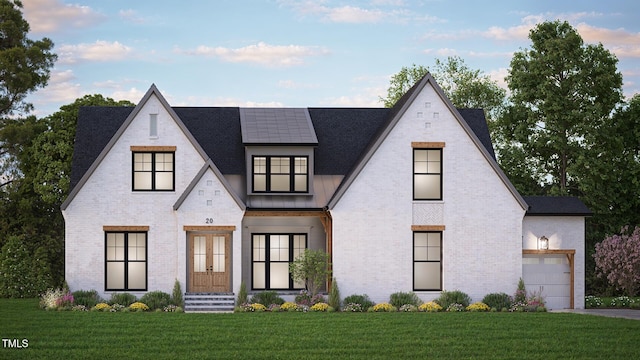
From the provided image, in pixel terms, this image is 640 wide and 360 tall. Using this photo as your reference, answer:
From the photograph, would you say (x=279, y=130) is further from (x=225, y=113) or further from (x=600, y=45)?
(x=600, y=45)

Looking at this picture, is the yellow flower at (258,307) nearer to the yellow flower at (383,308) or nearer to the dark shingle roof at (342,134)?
the yellow flower at (383,308)

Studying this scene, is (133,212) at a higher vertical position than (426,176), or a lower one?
lower

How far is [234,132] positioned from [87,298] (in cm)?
931

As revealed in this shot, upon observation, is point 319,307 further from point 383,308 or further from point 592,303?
point 592,303

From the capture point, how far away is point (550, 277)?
3428 centimetres

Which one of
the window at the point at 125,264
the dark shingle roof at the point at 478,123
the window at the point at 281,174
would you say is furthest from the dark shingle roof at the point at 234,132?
the window at the point at 125,264

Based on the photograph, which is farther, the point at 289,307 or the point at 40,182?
the point at 40,182

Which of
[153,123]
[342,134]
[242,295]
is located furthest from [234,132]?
[242,295]

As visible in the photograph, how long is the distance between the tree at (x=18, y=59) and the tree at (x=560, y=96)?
80.1ft

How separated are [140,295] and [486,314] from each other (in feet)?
41.0

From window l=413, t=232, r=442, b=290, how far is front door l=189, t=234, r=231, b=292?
6.95 m

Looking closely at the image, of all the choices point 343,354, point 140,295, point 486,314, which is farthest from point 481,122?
point 343,354

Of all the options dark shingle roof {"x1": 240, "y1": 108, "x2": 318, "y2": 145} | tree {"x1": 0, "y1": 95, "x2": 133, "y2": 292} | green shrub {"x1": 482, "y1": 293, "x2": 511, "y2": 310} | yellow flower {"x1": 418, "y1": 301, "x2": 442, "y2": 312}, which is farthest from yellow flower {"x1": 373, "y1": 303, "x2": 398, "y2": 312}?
tree {"x1": 0, "y1": 95, "x2": 133, "y2": 292}

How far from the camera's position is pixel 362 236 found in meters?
33.2
